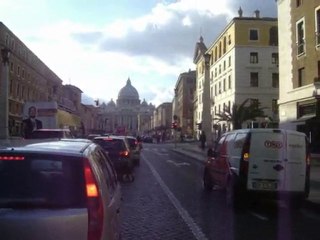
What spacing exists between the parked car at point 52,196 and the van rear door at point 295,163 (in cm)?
802

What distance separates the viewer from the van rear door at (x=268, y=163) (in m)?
12.2

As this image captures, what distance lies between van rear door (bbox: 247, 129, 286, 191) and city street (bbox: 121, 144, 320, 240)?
2.01 feet

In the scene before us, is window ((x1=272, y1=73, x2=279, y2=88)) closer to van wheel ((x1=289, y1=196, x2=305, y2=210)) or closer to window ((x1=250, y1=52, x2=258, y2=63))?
window ((x1=250, y1=52, x2=258, y2=63))

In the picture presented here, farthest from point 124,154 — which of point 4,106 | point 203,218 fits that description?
point 4,106

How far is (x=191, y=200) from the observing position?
1387 cm

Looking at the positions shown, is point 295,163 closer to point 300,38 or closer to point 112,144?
point 112,144

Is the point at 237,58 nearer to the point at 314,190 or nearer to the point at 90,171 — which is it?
the point at 314,190

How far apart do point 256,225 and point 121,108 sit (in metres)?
183

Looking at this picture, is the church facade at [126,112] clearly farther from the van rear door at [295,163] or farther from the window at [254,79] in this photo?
the van rear door at [295,163]

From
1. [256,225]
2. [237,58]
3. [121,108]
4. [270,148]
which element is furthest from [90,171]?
[121,108]

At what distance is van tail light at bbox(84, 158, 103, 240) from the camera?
4.48 m

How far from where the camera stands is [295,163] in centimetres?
1230

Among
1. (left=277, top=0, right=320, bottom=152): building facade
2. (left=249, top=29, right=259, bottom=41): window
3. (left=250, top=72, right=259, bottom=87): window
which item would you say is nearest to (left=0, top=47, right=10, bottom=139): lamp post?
(left=277, top=0, right=320, bottom=152): building facade

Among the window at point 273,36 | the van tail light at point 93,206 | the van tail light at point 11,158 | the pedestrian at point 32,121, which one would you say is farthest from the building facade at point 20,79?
the van tail light at point 93,206
